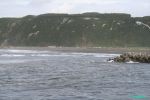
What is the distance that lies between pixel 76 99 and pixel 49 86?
8327 millimetres

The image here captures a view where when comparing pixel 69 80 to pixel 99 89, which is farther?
pixel 69 80

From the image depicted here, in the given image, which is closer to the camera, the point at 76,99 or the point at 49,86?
the point at 76,99

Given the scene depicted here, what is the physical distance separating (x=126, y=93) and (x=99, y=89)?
10.7 feet

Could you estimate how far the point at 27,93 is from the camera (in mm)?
38906

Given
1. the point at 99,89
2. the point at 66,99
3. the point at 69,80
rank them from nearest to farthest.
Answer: the point at 66,99 → the point at 99,89 → the point at 69,80

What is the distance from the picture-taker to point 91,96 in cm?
3759

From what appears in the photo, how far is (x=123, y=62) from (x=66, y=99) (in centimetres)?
5011

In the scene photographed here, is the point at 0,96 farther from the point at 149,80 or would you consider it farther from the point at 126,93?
the point at 149,80

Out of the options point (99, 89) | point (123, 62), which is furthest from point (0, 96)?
point (123, 62)

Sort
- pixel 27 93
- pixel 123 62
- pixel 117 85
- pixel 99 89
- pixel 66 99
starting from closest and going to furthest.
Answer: pixel 66 99 < pixel 27 93 < pixel 99 89 < pixel 117 85 < pixel 123 62

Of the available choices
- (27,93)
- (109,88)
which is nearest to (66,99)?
(27,93)

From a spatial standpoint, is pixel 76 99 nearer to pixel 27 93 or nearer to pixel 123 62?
pixel 27 93

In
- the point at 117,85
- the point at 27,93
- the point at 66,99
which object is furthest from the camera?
the point at 117,85

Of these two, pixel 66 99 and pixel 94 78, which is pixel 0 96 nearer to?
pixel 66 99
